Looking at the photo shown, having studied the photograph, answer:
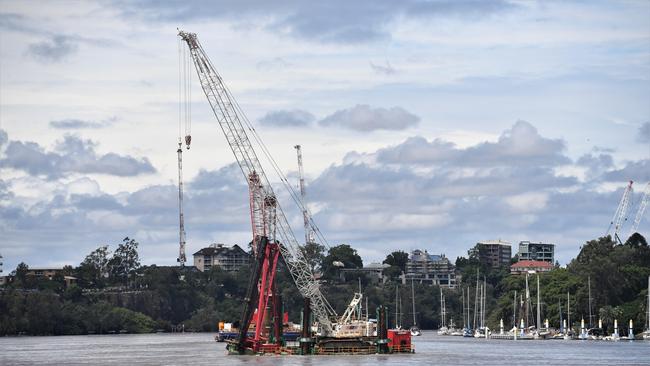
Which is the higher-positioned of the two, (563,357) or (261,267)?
(261,267)

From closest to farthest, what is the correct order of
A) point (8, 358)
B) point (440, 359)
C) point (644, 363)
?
point (644, 363) < point (440, 359) < point (8, 358)

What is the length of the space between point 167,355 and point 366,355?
3173 cm

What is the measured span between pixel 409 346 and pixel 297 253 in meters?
23.9

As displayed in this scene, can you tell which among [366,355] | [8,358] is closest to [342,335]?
[366,355]

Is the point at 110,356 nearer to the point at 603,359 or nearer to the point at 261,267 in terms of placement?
the point at 261,267

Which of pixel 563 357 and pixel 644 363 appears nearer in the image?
pixel 644 363

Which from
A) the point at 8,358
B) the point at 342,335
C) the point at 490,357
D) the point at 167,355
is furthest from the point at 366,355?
the point at 8,358

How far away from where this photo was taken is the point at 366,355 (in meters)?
174

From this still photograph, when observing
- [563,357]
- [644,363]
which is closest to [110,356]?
[563,357]

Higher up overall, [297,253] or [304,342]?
[297,253]

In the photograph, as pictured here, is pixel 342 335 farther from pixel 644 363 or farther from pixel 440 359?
pixel 644 363

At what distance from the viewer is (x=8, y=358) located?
18988 cm

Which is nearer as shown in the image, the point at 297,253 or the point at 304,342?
the point at 304,342

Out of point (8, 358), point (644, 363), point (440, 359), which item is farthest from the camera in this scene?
point (8, 358)
